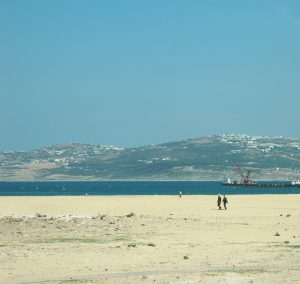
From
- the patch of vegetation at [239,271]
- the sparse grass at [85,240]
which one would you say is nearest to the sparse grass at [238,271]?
the patch of vegetation at [239,271]

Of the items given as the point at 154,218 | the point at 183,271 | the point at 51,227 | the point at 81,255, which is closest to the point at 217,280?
the point at 183,271

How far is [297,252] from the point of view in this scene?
24.3m

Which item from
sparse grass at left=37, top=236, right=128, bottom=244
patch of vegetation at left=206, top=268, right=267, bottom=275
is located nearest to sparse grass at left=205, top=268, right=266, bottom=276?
patch of vegetation at left=206, top=268, right=267, bottom=275

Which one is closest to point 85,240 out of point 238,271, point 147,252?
point 147,252

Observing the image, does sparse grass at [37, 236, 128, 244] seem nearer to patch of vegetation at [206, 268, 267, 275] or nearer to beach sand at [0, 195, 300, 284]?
beach sand at [0, 195, 300, 284]

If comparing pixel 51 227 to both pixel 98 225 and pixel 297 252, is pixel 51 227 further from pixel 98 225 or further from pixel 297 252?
pixel 297 252

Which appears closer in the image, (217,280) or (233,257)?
(217,280)

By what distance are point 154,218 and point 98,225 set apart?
7.04 m

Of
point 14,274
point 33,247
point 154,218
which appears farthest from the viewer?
point 154,218

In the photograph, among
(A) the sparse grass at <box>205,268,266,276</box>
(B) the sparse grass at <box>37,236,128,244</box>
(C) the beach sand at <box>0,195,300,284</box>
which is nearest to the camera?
(C) the beach sand at <box>0,195,300,284</box>

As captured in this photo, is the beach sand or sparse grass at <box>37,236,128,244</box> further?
sparse grass at <box>37,236,128,244</box>

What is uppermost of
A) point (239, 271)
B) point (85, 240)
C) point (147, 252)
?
point (85, 240)

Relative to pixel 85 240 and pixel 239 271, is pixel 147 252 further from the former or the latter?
pixel 239 271

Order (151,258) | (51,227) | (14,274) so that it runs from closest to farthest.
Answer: (14,274) < (151,258) < (51,227)
